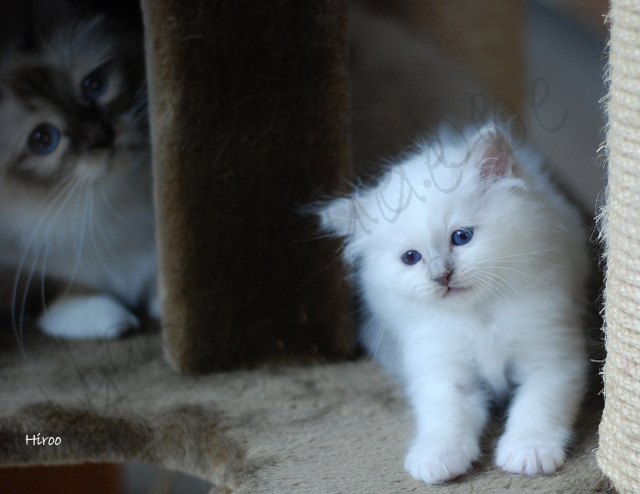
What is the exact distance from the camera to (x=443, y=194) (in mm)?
970

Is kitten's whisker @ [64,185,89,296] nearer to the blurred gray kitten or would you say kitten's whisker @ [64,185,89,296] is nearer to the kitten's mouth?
the blurred gray kitten

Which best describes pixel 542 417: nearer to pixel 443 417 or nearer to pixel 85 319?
pixel 443 417

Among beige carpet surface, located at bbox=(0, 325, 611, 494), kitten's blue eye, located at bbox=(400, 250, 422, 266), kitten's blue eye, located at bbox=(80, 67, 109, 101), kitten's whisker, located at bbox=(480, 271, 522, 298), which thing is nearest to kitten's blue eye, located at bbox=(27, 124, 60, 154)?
kitten's blue eye, located at bbox=(80, 67, 109, 101)

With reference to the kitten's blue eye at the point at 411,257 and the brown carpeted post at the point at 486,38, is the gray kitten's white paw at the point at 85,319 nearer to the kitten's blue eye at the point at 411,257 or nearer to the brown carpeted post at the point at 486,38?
the kitten's blue eye at the point at 411,257

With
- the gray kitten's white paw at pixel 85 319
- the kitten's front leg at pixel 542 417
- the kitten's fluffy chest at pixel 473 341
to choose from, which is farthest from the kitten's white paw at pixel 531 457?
the gray kitten's white paw at pixel 85 319

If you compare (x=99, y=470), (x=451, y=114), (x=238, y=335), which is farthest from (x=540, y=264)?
(x=99, y=470)

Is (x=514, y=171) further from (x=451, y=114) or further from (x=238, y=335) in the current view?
(x=238, y=335)

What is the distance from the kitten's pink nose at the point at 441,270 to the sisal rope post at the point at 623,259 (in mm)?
215

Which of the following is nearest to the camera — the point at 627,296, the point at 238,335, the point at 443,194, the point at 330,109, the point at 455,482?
the point at 627,296

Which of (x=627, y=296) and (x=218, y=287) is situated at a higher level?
(x=218, y=287)

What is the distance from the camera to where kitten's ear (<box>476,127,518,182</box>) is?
97 cm

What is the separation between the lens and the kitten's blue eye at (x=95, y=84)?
1352 mm

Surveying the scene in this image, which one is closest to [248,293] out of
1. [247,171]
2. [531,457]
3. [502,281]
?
[247,171]

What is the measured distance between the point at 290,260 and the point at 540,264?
469 mm
